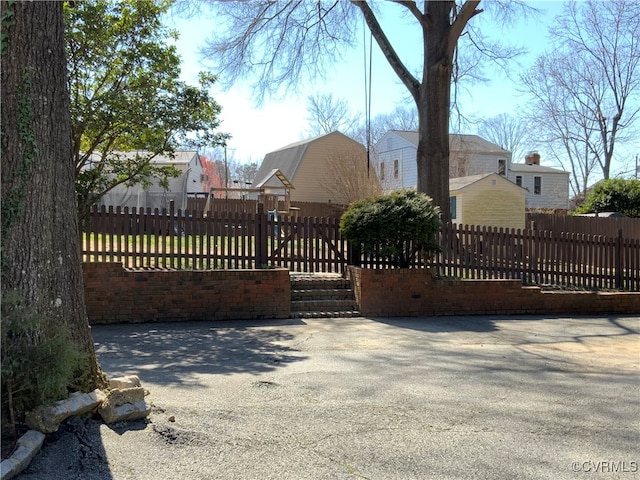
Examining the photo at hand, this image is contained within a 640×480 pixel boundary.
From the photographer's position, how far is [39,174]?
408 centimetres

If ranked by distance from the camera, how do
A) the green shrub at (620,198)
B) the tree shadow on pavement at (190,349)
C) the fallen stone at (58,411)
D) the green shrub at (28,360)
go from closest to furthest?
the green shrub at (28,360) < the fallen stone at (58,411) < the tree shadow on pavement at (190,349) < the green shrub at (620,198)

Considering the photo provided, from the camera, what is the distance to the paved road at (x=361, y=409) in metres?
3.74

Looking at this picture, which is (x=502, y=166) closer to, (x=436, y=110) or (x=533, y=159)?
(x=533, y=159)

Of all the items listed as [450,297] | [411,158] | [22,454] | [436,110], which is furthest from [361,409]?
[411,158]

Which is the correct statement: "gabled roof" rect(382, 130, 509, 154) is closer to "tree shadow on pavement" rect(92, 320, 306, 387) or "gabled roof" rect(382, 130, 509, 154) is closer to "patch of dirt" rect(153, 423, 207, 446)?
"tree shadow on pavement" rect(92, 320, 306, 387)

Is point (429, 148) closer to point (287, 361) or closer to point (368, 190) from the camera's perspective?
point (287, 361)

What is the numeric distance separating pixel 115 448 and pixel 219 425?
83cm

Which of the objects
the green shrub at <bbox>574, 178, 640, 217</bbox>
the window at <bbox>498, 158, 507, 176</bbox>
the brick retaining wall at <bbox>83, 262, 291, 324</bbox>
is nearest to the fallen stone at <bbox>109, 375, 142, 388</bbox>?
the brick retaining wall at <bbox>83, 262, 291, 324</bbox>

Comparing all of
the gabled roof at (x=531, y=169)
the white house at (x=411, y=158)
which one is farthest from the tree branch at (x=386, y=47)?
the gabled roof at (x=531, y=169)

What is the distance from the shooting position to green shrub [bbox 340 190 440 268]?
34.4ft

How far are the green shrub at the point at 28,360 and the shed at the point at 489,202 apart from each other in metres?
24.0

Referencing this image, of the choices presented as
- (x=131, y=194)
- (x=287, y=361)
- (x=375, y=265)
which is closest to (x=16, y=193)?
(x=287, y=361)

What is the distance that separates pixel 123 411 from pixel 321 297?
6.71 meters

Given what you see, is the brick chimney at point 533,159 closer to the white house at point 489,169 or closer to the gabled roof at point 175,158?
the white house at point 489,169
